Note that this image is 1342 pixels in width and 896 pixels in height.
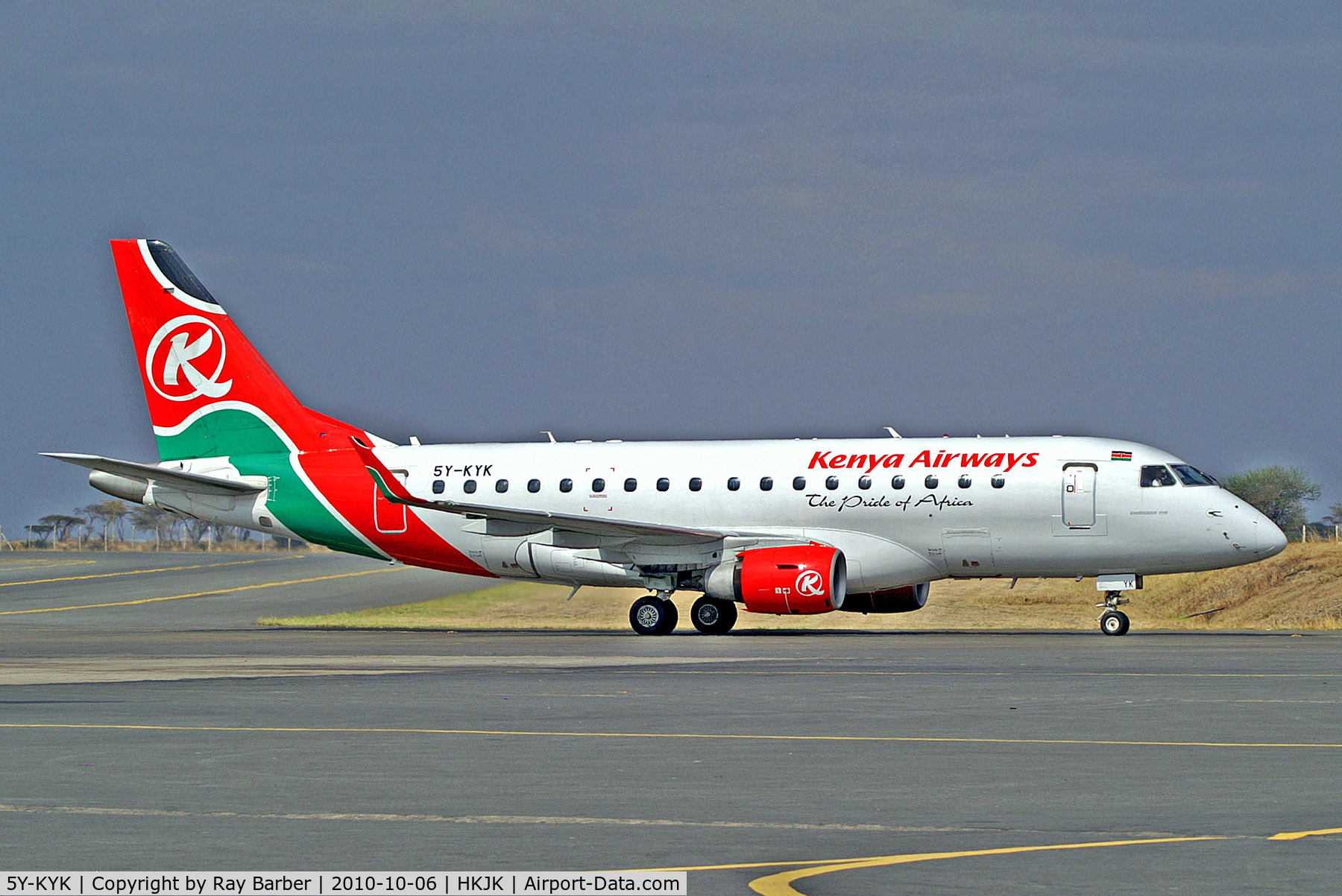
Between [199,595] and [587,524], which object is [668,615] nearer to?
[587,524]

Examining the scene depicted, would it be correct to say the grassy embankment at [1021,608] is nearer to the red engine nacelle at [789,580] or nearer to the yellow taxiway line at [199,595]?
the red engine nacelle at [789,580]

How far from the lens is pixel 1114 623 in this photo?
112ft

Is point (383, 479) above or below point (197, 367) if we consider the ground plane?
below

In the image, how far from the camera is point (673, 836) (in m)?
10.2

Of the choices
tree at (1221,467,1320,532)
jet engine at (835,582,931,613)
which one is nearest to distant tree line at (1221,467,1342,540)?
tree at (1221,467,1320,532)

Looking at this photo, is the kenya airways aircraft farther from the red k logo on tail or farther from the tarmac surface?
the tarmac surface

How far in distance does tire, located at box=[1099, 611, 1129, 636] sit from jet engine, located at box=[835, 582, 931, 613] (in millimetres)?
4602

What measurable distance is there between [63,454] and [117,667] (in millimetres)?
11961

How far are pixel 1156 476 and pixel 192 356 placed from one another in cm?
2198

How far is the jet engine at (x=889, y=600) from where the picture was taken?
125ft

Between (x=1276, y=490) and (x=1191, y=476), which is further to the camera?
(x=1276, y=490)

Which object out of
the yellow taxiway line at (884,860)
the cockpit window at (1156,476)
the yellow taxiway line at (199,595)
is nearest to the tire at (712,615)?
the cockpit window at (1156,476)
